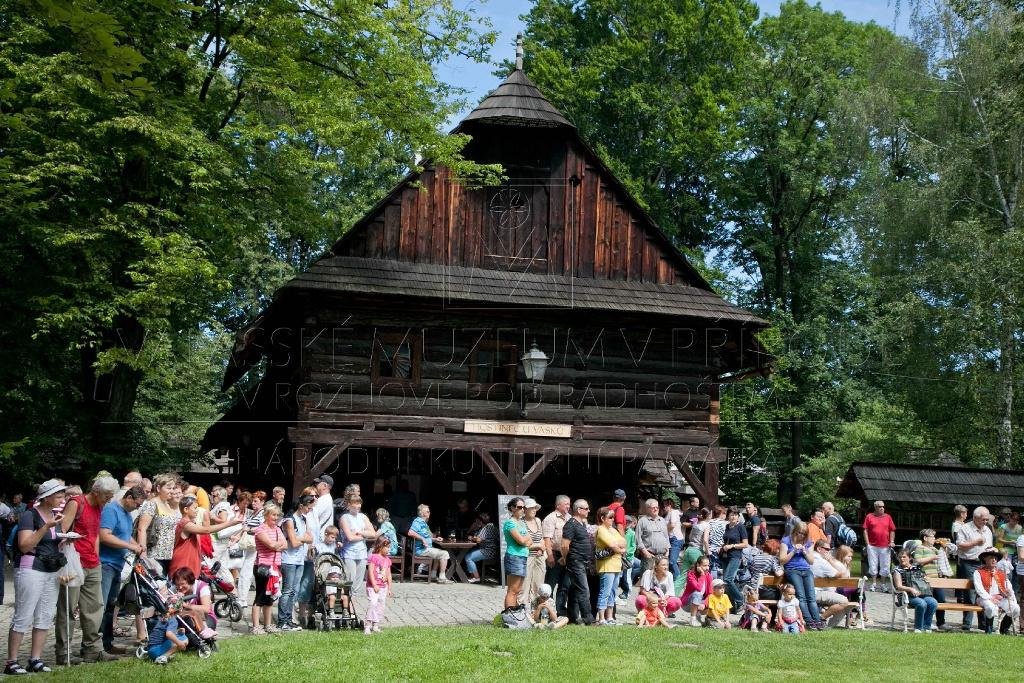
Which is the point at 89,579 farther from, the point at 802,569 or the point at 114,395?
the point at 114,395

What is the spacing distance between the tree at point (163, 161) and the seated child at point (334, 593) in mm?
7190

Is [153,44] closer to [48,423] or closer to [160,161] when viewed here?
[160,161]

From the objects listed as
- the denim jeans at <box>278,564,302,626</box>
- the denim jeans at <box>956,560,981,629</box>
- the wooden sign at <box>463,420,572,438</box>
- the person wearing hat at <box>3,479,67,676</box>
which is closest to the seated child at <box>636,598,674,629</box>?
the denim jeans at <box>278,564,302,626</box>

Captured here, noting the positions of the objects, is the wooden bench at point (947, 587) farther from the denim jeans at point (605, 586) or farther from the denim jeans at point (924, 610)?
the denim jeans at point (605, 586)

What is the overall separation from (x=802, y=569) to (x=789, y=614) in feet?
2.39

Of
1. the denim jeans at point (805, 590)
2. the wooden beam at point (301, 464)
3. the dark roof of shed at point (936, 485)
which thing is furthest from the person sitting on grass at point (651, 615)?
the dark roof of shed at point (936, 485)

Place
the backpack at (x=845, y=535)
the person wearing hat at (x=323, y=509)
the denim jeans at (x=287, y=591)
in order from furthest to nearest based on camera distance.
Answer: the backpack at (x=845, y=535) < the person wearing hat at (x=323, y=509) < the denim jeans at (x=287, y=591)

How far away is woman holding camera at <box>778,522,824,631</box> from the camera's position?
51.9 ft

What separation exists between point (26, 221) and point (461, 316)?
776cm

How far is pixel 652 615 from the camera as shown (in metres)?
15.2

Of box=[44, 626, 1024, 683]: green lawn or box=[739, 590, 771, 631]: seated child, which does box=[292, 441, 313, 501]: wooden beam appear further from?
box=[739, 590, 771, 631]: seated child

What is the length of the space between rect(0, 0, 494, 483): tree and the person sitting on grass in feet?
28.9

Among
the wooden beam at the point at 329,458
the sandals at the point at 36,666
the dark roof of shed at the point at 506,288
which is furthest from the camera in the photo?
the dark roof of shed at the point at 506,288

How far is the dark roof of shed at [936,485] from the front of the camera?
2336 cm
